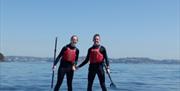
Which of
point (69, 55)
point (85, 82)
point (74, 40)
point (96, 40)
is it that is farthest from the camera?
point (85, 82)

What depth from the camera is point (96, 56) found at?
46.9 feet

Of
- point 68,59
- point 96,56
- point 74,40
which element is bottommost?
point 68,59

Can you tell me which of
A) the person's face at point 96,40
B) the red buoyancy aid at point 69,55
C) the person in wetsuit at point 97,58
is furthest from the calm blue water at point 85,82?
the person's face at point 96,40

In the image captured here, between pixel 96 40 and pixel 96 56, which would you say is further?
pixel 96 56

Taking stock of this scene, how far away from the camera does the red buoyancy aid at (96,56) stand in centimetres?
1423

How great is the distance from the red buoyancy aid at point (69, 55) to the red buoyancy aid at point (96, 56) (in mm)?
620

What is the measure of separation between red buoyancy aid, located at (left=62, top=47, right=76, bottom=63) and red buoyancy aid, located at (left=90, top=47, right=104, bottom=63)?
0.62m

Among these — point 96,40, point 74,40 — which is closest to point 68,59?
point 74,40

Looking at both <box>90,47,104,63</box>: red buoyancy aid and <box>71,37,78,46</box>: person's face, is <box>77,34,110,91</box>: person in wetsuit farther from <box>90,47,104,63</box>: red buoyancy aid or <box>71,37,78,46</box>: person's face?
<box>71,37,78,46</box>: person's face

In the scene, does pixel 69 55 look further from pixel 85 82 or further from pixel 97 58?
pixel 85 82

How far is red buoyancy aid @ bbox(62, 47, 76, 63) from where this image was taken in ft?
47.5

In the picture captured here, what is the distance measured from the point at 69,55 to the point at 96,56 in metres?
0.91

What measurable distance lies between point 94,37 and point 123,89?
12.6m

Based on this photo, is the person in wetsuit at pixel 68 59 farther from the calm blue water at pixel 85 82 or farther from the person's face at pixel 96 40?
the calm blue water at pixel 85 82
